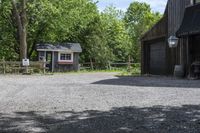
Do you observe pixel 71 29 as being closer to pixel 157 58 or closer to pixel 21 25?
pixel 21 25

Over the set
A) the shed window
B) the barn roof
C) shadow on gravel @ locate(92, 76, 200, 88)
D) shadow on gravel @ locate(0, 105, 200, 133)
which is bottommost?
shadow on gravel @ locate(0, 105, 200, 133)

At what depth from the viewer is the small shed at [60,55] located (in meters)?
46.3

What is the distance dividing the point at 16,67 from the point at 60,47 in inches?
489

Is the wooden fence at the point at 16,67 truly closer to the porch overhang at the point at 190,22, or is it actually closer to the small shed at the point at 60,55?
the small shed at the point at 60,55

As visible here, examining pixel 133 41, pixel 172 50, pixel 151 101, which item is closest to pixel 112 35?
pixel 133 41

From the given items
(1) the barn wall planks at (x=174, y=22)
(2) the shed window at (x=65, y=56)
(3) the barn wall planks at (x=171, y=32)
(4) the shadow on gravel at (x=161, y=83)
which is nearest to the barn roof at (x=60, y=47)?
(2) the shed window at (x=65, y=56)

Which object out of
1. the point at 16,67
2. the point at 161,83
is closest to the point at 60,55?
the point at 16,67

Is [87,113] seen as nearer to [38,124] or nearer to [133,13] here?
[38,124]

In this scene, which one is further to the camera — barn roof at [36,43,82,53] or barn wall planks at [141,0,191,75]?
barn roof at [36,43,82,53]

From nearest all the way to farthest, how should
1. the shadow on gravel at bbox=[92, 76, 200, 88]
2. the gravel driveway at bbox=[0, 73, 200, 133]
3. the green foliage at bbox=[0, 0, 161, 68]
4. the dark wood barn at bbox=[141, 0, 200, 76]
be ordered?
the gravel driveway at bbox=[0, 73, 200, 133]
the shadow on gravel at bbox=[92, 76, 200, 88]
the dark wood barn at bbox=[141, 0, 200, 76]
the green foliage at bbox=[0, 0, 161, 68]

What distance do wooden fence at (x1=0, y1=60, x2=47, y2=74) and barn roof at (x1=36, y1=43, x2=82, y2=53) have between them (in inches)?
377

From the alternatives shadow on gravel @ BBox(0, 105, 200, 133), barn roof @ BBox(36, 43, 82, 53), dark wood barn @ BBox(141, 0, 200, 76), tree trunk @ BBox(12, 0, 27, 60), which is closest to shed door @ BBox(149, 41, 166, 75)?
dark wood barn @ BBox(141, 0, 200, 76)

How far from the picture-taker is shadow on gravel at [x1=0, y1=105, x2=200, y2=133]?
7922 mm

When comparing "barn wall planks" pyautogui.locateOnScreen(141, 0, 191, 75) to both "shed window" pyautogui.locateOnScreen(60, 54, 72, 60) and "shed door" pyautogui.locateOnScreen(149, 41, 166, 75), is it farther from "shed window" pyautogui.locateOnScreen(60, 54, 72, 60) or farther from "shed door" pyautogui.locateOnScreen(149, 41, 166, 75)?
"shed window" pyautogui.locateOnScreen(60, 54, 72, 60)
